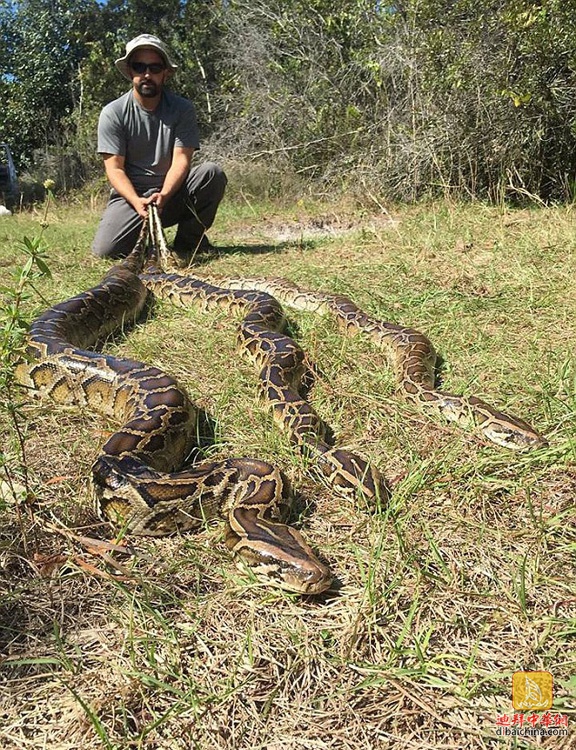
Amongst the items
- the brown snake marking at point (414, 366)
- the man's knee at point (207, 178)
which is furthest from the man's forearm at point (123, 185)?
the brown snake marking at point (414, 366)

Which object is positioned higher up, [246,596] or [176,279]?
[176,279]

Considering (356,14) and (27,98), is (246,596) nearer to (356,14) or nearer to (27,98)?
(356,14)

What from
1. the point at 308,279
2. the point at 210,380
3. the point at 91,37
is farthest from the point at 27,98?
the point at 210,380

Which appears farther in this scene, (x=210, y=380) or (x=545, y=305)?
(x=545, y=305)

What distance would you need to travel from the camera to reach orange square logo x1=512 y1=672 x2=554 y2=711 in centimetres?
218

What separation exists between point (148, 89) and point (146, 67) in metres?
0.29

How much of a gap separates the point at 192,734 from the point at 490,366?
12.7 feet

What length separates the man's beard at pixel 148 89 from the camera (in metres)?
8.87

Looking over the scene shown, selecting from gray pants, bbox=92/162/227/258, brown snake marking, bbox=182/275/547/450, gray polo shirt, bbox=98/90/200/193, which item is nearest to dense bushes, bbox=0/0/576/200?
gray pants, bbox=92/162/227/258

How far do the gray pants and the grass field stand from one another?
4599 mm

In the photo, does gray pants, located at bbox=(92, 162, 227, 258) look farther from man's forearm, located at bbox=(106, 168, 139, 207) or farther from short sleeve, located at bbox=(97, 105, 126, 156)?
short sleeve, located at bbox=(97, 105, 126, 156)

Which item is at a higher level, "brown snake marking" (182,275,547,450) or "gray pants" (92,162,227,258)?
"gray pants" (92,162,227,258)

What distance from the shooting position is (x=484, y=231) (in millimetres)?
8758

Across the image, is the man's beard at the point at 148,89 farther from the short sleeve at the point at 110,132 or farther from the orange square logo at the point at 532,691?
the orange square logo at the point at 532,691
